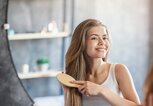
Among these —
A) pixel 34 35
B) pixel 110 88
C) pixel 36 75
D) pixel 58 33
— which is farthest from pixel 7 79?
pixel 110 88

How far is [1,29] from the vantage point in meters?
2.41

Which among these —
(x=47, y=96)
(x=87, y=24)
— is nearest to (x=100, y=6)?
(x=47, y=96)

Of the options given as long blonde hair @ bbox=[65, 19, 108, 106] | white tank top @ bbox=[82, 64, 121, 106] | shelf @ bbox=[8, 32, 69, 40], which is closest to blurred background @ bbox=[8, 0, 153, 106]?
shelf @ bbox=[8, 32, 69, 40]

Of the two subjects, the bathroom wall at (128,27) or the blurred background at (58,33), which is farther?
the bathroom wall at (128,27)

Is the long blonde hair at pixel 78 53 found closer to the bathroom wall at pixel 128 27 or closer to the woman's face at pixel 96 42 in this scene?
the woman's face at pixel 96 42

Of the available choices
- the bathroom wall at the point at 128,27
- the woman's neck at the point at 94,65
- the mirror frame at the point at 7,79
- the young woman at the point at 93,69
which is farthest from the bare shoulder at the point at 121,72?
the bathroom wall at the point at 128,27

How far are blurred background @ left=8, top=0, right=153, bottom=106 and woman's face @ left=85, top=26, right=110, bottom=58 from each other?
1.21 m

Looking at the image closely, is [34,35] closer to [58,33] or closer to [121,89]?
[58,33]

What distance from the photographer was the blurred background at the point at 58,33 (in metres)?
2.66

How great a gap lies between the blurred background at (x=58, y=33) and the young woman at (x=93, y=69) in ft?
3.82

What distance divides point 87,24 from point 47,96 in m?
1.49

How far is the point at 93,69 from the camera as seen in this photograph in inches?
60.1

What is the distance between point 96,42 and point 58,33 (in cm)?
129

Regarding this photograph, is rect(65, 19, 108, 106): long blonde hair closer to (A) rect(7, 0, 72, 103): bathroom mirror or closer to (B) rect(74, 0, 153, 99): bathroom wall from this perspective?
(A) rect(7, 0, 72, 103): bathroom mirror
